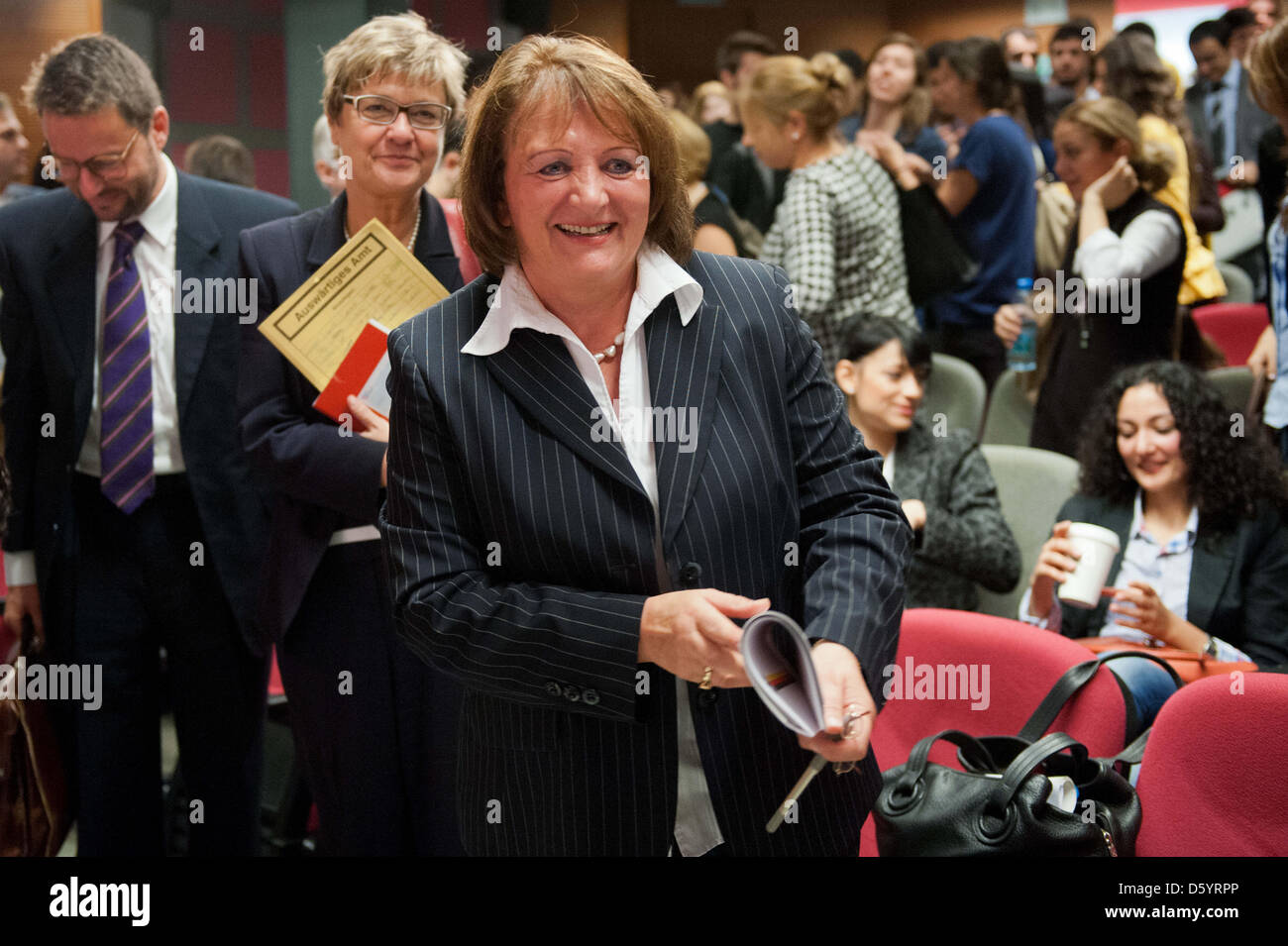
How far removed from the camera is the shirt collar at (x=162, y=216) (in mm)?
2602

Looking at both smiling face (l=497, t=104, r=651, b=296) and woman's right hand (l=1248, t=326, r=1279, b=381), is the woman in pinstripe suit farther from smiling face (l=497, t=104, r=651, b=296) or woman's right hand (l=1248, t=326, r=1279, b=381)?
woman's right hand (l=1248, t=326, r=1279, b=381)

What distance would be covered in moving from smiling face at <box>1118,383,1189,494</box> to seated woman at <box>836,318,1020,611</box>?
1.12 ft

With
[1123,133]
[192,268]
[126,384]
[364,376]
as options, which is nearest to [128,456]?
[126,384]

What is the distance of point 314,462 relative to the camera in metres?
2.13

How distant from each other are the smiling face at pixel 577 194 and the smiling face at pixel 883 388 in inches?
73.6

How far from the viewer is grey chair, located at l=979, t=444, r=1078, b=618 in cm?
322

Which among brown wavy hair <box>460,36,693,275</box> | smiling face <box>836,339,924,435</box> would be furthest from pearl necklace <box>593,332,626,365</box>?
smiling face <box>836,339,924,435</box>

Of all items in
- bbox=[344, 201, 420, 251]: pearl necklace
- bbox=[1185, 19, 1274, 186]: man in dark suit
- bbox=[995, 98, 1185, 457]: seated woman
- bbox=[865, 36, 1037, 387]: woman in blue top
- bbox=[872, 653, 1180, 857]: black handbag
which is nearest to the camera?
bbox=[872, 653, 1180, 857]: black handbag

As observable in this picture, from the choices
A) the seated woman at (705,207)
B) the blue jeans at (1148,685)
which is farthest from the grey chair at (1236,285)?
the blue jeans at (1148,685)

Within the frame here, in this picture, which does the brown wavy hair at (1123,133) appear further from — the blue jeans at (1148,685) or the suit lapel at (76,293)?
the suit lapel at (76,293)

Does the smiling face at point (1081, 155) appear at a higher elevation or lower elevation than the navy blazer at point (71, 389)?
higher

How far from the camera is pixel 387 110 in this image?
2219 millimetres
